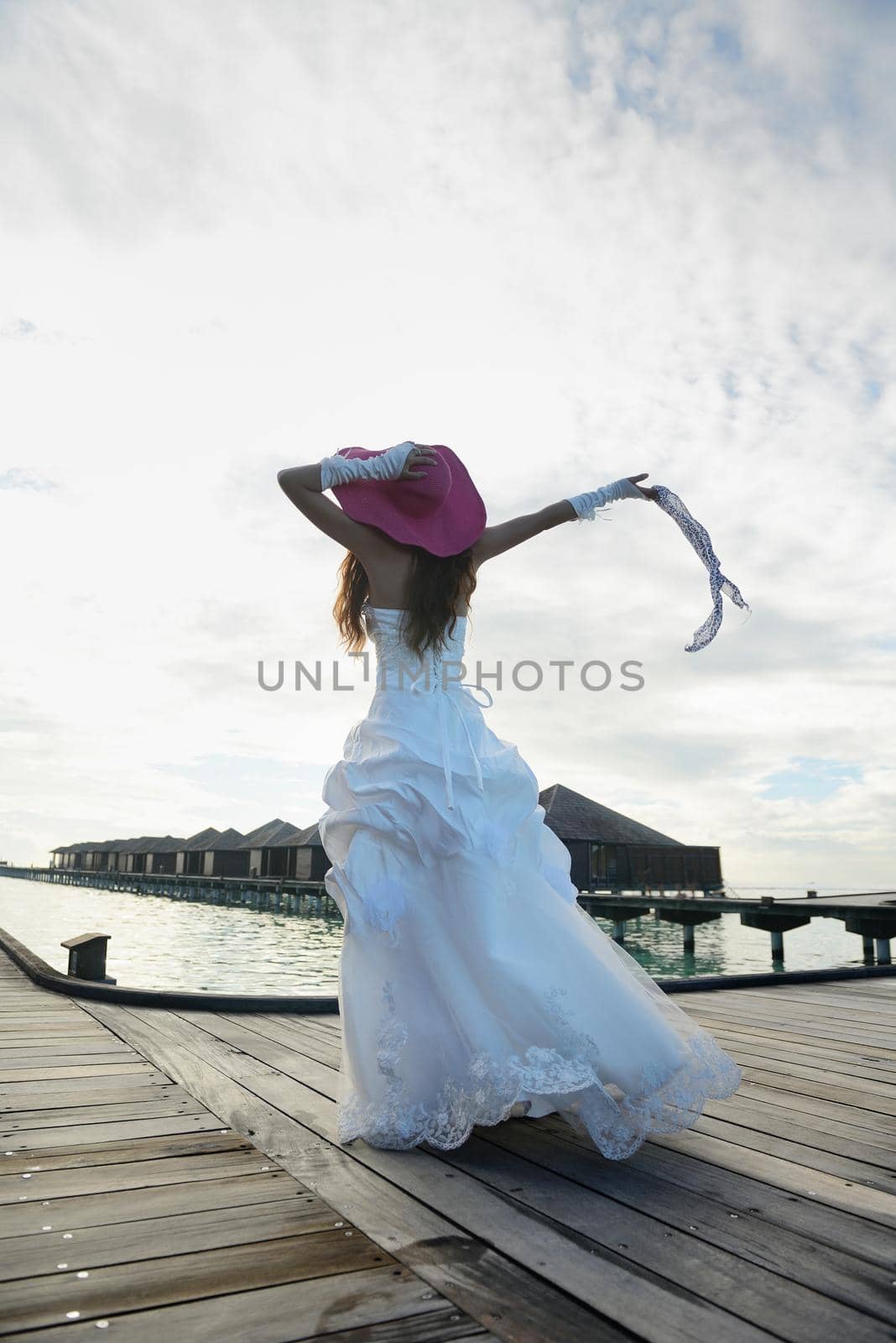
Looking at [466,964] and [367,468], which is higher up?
[367,468]

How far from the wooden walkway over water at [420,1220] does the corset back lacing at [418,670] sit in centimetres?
110

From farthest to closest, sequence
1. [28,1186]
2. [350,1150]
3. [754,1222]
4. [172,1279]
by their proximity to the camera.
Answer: [350,1150] < [28,1186] < [754,1222] < [172,1279]

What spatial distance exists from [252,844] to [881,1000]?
46.8m

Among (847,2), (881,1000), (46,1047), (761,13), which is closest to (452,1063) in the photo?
(46,1047)

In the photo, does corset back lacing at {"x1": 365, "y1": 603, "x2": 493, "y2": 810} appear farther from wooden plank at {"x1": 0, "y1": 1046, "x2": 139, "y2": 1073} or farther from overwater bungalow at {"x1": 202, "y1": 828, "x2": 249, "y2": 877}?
overwater bungalow at {"x1": 202, "y1": 828, "x2": 249, "y2": 877}

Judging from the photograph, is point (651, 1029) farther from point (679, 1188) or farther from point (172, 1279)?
point (172, 1279)

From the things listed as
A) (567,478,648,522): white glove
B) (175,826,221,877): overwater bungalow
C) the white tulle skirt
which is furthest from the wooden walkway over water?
(175,826,221,877): overwater bungalow

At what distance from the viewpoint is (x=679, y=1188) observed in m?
1.80

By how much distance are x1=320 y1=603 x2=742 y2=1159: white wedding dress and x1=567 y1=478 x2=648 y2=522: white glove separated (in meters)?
0.61

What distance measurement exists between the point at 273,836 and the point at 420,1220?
156 ft

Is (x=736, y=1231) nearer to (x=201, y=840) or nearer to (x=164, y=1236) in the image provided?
(x=164, y=1236)

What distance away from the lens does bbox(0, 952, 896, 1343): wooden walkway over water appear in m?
1.21

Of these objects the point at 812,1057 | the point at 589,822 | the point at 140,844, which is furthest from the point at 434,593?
the point at 140,844

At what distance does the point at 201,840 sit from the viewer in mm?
61781
